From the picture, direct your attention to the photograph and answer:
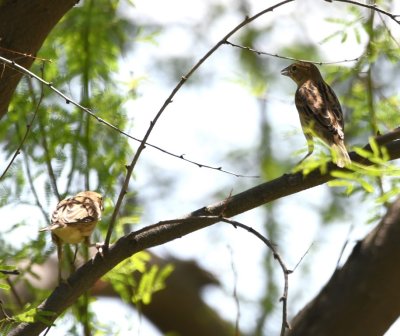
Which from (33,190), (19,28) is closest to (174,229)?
(19,28)

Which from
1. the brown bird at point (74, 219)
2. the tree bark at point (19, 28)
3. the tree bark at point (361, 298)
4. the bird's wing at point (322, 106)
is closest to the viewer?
the tree bark at point (361, 298)

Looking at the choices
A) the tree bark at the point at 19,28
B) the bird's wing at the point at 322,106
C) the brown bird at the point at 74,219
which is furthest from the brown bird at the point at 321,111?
the tree bark at the point at 19,28

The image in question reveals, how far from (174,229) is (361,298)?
1279 mm

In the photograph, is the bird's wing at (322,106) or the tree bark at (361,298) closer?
the tree bark at (361,298)

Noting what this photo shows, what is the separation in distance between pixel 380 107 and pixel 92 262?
9.84 feet

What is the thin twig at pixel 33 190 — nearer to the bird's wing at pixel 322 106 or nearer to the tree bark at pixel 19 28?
the tree bark at pixel 19 28

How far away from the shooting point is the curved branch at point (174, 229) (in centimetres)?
483

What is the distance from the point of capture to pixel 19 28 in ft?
17.1

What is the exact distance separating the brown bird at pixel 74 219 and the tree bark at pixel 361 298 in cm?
243

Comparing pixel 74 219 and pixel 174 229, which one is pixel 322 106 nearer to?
pixel 74 219

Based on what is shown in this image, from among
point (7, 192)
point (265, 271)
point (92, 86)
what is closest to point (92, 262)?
point (7, 192)

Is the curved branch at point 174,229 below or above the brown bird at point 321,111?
below

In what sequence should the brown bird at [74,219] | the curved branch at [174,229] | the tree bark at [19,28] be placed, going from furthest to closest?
the brown bird at [74,219], the tree bark at [19,28], the curved branch at [174,229]

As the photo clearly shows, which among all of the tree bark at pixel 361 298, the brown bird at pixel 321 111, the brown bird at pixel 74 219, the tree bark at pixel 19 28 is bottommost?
the tree bark at pixel 361 298
